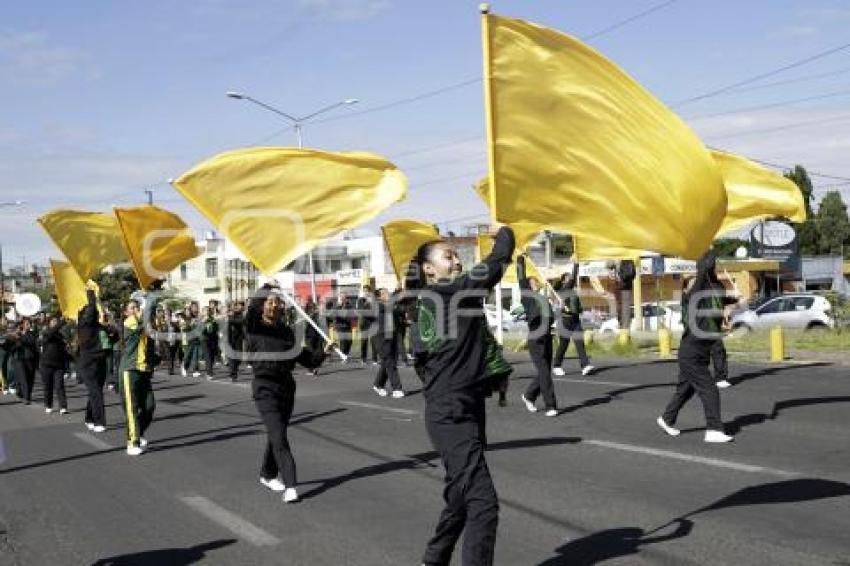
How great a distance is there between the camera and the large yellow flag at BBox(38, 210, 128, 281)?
18625 mm

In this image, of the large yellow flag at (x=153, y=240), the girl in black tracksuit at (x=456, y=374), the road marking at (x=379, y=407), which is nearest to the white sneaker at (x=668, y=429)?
the road marking at (x=379, y=407)

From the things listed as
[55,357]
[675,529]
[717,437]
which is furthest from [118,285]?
[675,529]

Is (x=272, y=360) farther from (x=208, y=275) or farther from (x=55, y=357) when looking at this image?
(x=208, y=275)

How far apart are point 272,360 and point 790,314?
2590 cm

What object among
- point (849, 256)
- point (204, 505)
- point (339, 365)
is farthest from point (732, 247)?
point (204, 505)

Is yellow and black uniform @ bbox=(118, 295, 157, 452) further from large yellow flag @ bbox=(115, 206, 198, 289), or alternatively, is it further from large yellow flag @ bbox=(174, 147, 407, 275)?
large yellow flag @ bbox=(115, 206, 198, 289)

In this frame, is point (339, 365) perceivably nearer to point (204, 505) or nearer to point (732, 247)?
point (204, 505)

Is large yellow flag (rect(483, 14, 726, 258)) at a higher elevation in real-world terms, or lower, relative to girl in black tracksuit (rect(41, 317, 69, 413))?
higher

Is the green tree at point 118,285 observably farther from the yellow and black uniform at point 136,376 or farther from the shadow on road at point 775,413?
the shadow on road at point 775,413

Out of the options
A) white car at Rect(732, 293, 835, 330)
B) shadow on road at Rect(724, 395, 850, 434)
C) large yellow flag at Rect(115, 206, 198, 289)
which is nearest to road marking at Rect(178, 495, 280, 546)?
shadow on road at Rect(724, 395, 850, 434)

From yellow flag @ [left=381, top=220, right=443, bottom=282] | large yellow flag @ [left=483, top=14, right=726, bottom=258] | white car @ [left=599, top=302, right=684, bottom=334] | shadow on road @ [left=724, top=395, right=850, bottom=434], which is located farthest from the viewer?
white car @ [left=599, top=302, right=684, bottom=334]

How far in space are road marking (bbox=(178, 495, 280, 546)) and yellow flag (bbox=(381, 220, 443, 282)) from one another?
42.5 ft

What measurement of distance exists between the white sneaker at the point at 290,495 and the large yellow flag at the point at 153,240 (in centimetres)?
831

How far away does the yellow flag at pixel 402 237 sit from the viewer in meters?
21.4
